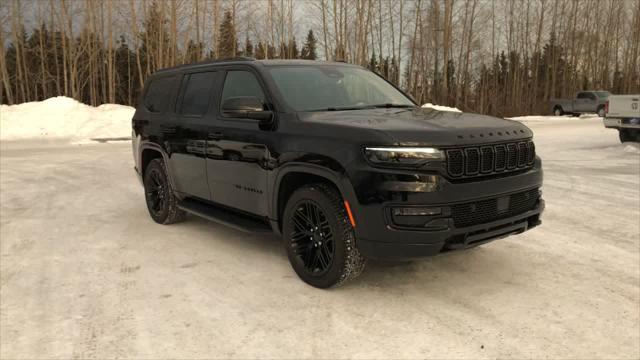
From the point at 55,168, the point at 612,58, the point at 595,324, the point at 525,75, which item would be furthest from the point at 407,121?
the point at 612,58

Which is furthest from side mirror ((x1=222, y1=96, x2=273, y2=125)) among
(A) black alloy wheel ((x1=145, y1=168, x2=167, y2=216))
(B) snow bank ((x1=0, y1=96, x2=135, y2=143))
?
(B) snow bank ((x1=0, y1=96, x2=135, y2=143))

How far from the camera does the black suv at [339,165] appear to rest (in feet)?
12.3

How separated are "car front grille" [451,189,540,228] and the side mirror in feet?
5.86

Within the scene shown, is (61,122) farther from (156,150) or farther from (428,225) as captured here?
(428,225)

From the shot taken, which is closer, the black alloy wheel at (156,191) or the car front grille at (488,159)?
the car front grille at (488,159)

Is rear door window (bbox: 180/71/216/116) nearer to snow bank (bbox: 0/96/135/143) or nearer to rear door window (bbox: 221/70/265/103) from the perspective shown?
rear door window (bbox: 221/70/265/103)

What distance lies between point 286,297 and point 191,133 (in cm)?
233

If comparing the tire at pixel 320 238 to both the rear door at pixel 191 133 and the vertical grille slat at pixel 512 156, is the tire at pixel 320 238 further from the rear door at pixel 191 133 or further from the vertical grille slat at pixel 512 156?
the rear door at pixel 191 133

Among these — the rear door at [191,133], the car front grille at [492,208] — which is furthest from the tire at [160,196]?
the car front grille at [492,208]

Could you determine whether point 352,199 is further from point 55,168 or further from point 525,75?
point 525,75

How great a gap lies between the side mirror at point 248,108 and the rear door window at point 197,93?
3.56ft

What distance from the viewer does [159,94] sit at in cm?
670

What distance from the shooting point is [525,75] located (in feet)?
161

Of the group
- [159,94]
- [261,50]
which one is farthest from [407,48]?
[159,94]
